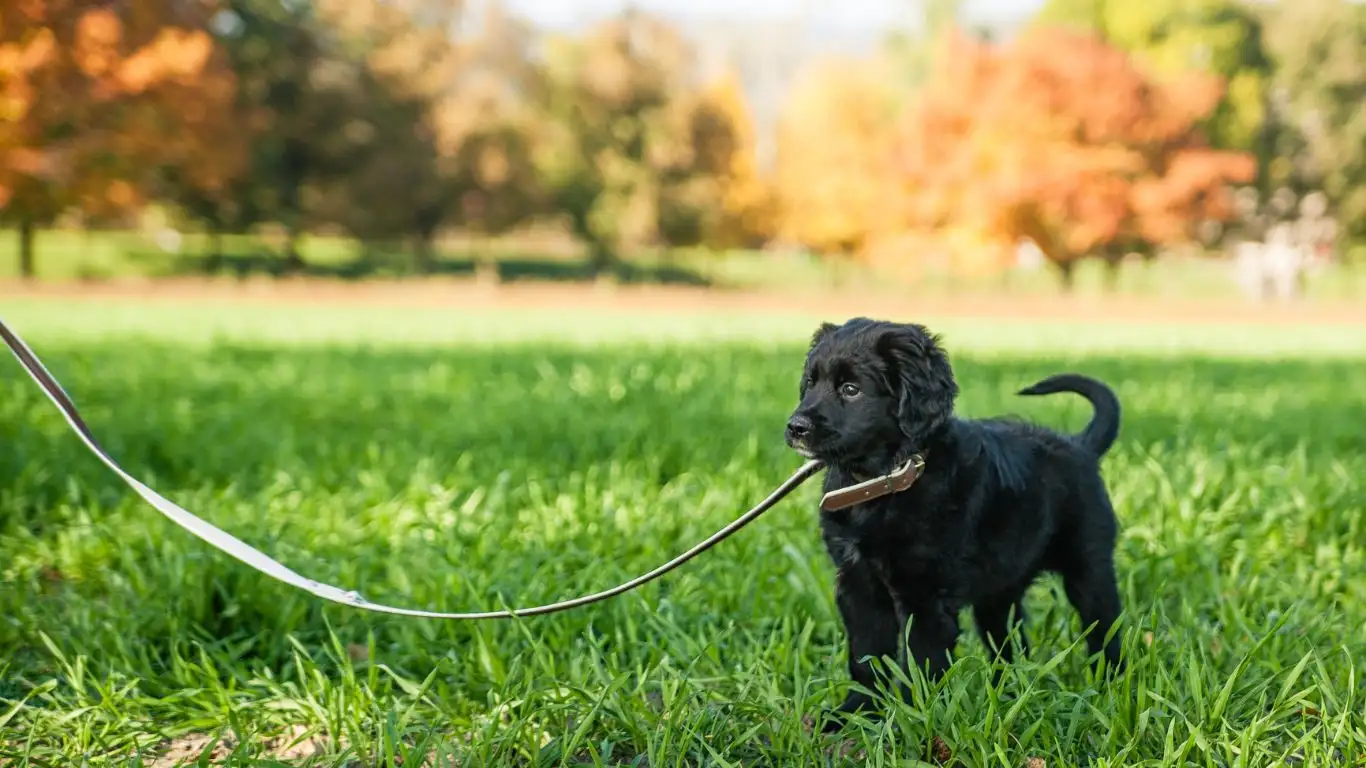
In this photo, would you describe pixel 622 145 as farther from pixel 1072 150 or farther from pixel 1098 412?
pixel 1098 412

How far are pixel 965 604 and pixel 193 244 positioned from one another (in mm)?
45761

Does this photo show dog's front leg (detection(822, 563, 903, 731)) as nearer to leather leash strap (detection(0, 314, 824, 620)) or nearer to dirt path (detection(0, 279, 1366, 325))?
leather leash strap (detection(0, 314, 824, 620))

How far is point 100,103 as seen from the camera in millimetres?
29031

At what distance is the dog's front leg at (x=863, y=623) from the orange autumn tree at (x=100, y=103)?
2962 cm

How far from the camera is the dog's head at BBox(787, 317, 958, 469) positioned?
2.79 metres

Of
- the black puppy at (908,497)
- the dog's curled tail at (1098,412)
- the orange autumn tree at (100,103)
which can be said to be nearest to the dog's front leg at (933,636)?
the black puppy at (908,497)

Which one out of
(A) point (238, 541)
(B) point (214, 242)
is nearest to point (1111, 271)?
(B) point (214, 242)

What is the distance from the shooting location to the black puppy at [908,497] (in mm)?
2801

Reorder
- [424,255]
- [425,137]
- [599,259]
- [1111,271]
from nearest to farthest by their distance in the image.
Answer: [1111,271]
[425,137]
[424,255]
[599,259]

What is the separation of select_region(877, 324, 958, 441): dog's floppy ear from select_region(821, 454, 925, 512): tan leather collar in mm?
108

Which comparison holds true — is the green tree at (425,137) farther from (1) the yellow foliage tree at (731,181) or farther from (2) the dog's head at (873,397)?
(2) the dog's head at (873,397)

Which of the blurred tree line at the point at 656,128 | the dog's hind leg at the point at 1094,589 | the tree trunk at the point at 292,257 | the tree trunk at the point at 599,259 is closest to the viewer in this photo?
the dog's hind leg at the point at 1094,589

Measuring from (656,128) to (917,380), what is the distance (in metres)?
42.3

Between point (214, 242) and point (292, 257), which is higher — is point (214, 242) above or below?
above
